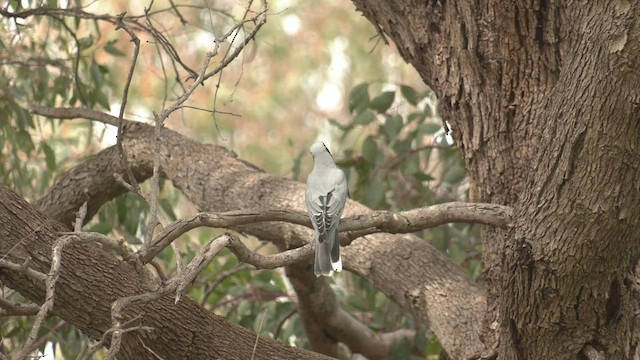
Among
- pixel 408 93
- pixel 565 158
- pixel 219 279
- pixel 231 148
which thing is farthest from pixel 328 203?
pixel 231 148

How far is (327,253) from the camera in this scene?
2834 mm

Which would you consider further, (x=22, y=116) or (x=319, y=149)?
(x=22, y=116)

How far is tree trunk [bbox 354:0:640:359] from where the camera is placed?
86.9 inches

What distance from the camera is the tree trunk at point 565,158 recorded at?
2.21 meters

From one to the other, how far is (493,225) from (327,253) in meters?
0.54

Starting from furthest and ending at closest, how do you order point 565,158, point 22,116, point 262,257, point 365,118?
1. point 365,118
2. point 22,116
3. point 262,257
4. point 565,158

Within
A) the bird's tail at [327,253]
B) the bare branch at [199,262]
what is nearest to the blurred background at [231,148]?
the bird's tail at [327,253]

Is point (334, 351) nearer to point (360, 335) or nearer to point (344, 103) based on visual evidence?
point (360, 335)

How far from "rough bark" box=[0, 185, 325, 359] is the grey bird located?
0.39m

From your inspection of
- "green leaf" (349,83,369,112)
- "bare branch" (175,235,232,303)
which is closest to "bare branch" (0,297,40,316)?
"bare branch" (175,235,232,303)

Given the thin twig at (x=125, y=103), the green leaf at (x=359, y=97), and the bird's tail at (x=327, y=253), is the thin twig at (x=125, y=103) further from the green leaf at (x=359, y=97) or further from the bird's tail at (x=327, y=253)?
the green leaf at (x=359, y=97)

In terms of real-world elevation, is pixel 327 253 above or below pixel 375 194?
below

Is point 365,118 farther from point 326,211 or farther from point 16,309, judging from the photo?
point 16,309

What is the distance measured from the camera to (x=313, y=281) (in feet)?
12.6
